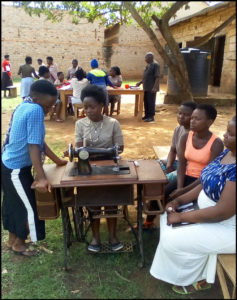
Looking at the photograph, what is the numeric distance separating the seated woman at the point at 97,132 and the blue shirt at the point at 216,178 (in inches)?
37.5

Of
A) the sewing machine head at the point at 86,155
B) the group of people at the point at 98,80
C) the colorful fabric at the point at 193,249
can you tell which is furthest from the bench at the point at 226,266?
the group of people at the point at 98,80

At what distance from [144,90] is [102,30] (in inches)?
513

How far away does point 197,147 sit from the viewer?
2.61 meters

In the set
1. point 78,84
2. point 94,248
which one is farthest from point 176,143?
point 78,84

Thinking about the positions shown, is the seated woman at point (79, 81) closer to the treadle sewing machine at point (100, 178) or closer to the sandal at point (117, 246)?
the treadle sewing machine at point (100, 178)

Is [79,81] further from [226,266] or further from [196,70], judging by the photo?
[226,266]

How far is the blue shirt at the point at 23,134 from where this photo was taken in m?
2.13

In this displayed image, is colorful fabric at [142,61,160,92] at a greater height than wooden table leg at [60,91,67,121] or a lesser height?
greater

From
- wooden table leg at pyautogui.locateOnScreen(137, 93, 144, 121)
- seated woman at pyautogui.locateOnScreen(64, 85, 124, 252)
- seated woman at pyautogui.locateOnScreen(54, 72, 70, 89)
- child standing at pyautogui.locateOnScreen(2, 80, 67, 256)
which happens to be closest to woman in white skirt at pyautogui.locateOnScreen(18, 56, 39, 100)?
seated woman at pyautogui.locateOnScreen(54, 72, 70, 89)

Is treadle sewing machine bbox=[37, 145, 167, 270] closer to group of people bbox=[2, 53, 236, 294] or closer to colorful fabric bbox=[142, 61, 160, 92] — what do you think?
group of people bbox=[2, 53, 236, 294]

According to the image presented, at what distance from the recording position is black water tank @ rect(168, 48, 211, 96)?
380 inches

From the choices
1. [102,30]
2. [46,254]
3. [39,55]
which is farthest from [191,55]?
[39,55]

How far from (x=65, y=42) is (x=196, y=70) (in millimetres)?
11684

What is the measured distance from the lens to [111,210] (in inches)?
101
